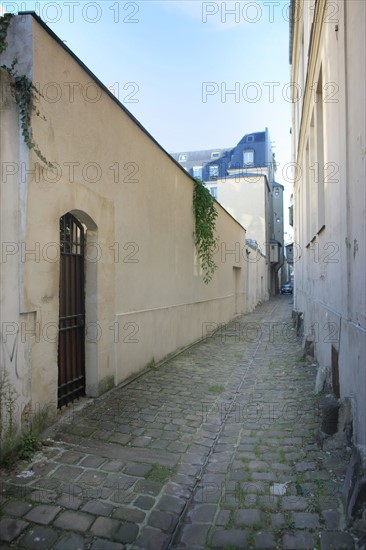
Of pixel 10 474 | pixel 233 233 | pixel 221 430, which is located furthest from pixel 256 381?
pixel 233 233

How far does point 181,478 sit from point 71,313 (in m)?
2.33

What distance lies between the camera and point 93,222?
190 inches

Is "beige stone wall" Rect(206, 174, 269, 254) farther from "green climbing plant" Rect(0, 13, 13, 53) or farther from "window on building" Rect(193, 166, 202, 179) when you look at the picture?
"green climbing plant" Rect(0, 13, 13, 53)

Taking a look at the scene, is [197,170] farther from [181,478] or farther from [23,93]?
[181,478]

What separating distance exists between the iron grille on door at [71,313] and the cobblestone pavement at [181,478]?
0.35m

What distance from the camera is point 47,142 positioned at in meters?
3.95

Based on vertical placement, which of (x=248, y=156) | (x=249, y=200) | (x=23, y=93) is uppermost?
(x=248, y=156)

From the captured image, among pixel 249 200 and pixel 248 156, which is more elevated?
pixel 248 156

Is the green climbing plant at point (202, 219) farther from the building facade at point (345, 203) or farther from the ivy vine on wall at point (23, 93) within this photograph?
the ivy vine on wall at point (23, 93)

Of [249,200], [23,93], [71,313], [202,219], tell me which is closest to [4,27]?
[23,93]

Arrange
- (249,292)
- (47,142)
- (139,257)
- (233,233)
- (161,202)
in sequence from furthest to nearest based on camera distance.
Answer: (249,292) → (233,233) → (161,202) → (139,257) → (47,142)

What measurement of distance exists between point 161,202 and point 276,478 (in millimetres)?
5147

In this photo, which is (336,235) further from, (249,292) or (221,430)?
(249,292)

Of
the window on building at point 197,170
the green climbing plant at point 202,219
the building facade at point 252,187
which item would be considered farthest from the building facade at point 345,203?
the window on building at point 197,170
